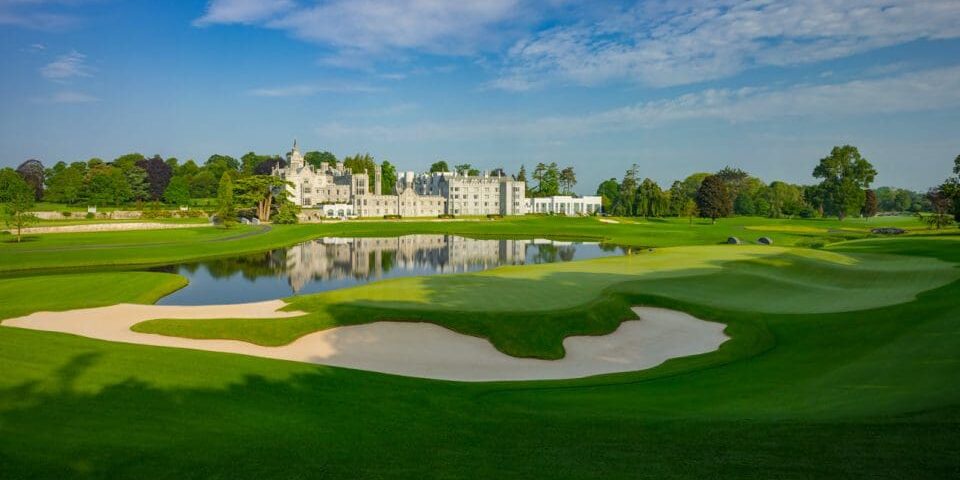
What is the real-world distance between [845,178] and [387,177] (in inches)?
4582

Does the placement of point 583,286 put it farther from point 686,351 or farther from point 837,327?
point 837,327

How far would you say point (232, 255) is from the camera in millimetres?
54312

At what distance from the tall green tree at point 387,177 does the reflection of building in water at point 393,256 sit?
86562 millimetres

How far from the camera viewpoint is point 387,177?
552 feet

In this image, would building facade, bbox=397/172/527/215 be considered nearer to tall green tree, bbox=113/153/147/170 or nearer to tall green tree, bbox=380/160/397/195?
tall green tree, bbox=380/160/397/195

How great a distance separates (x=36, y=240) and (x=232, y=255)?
751 inches

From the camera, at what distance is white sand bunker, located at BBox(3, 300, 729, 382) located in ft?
54.3

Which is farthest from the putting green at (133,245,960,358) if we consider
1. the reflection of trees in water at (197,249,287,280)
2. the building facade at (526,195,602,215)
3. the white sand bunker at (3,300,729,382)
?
the building facade at (526,195,602,215)

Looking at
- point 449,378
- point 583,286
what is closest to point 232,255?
point 583,286

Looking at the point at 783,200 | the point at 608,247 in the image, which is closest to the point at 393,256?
the point at 608,247

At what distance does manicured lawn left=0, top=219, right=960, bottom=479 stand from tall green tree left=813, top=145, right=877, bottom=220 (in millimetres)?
98971

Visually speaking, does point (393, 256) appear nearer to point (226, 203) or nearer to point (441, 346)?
point (441, 346)

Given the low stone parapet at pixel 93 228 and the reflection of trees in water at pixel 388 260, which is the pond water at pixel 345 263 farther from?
the low stone parapet at pixel 93 228

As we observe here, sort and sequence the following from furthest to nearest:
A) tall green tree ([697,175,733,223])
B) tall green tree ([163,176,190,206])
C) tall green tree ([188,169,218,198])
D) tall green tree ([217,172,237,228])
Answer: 1. tall green tree ([188,169,218,198])
2. tall green tree ([163,176,190,206])
3. tall green tree ([697,175,733,223])
4. tall green tree ([217,172,237,228])
